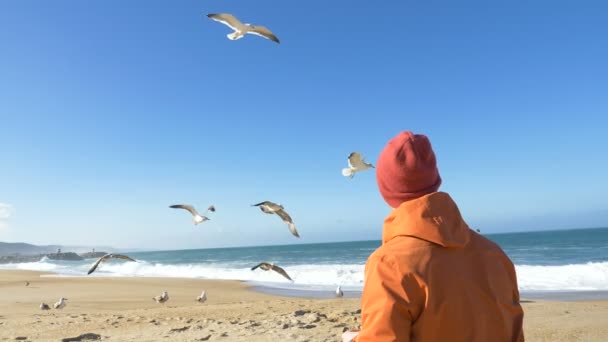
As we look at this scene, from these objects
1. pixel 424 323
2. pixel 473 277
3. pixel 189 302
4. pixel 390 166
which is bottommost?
pixel 189 302

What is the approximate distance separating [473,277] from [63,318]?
10810 millimetres

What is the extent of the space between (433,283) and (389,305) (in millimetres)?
152

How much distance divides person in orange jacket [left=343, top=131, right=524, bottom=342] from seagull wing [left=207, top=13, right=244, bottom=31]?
481 cm

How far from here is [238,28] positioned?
639 centimetres

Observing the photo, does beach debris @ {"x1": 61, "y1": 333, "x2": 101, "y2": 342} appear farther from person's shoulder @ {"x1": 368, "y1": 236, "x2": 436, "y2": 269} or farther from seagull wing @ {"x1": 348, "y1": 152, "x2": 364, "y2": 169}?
person's shoulder @ {"x1": 368, "y1": 236, "x2": 436, "y2": 269}

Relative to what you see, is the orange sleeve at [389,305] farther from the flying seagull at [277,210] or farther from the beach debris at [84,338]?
the beach debris at [84,338]

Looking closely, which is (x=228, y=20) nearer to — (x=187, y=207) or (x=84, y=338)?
(x=187, y=207)

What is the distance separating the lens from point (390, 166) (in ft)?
5.76

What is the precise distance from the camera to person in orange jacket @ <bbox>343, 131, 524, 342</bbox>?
156 cm

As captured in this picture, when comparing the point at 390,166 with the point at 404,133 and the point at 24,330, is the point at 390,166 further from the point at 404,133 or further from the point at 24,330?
the point at 24,330

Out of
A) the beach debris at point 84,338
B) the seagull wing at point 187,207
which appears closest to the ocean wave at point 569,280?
the seagull wing at point 187,207

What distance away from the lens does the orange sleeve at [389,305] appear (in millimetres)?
1544

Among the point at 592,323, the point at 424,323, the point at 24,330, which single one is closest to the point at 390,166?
the point at 424,323

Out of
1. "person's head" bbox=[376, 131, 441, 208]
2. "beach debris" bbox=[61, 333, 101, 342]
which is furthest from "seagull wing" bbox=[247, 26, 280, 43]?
"beach debris" bbox=[61, 333, 101, 342]
